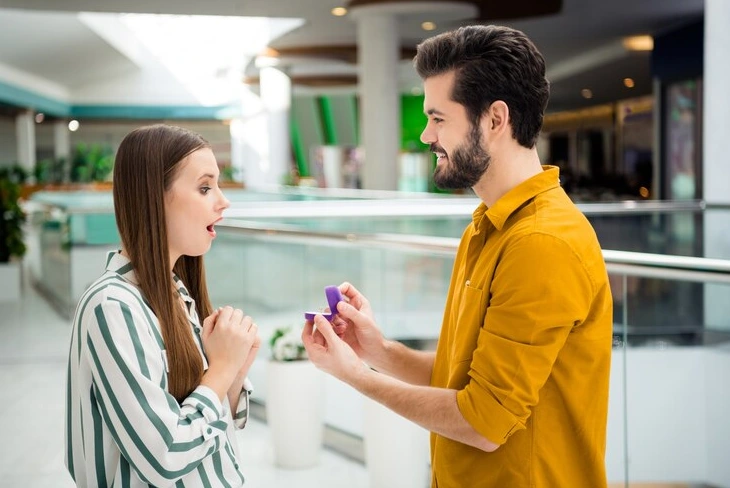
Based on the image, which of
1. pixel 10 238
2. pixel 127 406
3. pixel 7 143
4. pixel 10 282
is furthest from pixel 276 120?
pixel 127 406

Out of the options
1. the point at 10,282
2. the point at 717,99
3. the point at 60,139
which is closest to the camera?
the point at 717,99

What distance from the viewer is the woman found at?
4.56 ft

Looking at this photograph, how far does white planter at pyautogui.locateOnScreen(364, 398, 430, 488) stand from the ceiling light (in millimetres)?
14537

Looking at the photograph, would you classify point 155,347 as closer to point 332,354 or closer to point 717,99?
point 332,354

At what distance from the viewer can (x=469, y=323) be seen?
1.51 metres

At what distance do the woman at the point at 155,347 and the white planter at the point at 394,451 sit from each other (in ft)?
8.74

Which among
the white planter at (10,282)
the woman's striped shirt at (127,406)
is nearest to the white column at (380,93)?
the white planter at (10,282)

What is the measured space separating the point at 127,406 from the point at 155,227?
0.31 m

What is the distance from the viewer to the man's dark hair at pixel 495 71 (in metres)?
1.48

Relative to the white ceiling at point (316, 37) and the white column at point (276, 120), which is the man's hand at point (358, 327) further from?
the white column at point (276, 120)

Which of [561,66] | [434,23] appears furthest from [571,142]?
[434,23]

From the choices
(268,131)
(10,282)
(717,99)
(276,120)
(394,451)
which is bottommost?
(394,451)

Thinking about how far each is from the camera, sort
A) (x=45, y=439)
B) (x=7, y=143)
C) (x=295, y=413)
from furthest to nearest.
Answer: (x=7, y=143), (x=45, y=439), (x=295, y=413)

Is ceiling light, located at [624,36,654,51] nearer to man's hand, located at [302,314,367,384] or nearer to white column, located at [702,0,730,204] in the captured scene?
white column, located at [702,0,730,204]
